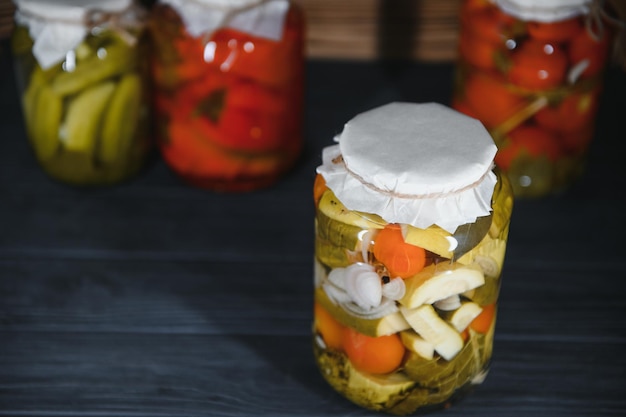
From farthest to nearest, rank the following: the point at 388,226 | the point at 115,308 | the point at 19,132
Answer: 1. the point at 19,132
2. the point at 115,308
3. the point at 388,226

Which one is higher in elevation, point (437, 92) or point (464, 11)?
point (464, 11)

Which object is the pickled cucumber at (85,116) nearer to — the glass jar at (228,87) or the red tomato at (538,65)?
the glass jar at (228,87)

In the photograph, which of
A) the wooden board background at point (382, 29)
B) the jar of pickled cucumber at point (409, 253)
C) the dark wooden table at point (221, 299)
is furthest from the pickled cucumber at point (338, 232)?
the wooden board background at point (382, 29)

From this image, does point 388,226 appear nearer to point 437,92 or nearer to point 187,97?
point 187,97

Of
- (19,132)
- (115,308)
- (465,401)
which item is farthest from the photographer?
(19,132)

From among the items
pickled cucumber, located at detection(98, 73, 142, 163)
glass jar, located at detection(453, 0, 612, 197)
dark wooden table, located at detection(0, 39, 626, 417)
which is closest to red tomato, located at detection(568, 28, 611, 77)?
glass jar, located at detection(453, 0, 612, 197)

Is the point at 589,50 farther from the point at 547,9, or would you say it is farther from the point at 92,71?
the point at 92,71

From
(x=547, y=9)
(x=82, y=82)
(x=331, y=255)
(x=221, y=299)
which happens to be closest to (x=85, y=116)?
(x=82, y=82)

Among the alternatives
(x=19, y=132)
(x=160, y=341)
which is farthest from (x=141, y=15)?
(x=160, y=341)
